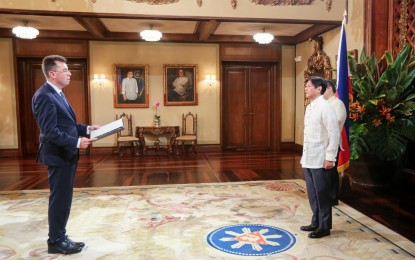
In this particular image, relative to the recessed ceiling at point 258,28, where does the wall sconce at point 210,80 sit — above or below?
below

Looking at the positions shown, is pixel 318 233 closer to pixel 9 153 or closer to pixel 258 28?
pixel 258 28

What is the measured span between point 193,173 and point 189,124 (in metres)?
2.86

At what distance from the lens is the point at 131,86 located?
325 inches

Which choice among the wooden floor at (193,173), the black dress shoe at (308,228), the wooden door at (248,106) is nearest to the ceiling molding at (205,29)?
the wooden door at (248,106)

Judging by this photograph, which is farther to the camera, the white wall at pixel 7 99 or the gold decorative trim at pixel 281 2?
the white wall at pixel 7 99

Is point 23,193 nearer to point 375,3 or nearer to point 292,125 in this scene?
point 375,3

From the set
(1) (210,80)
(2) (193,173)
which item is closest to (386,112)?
(2) (193,173)

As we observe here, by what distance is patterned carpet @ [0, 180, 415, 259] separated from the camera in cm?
266

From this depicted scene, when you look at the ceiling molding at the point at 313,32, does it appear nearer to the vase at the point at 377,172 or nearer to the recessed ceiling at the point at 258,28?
the recessed ceiling at the point at 258,28

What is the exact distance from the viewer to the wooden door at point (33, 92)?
8.10 metres

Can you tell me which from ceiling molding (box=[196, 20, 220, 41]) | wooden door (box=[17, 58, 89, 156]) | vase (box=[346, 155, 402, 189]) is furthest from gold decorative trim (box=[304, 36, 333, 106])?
wooden door (box=[17, 58, 89, 156])

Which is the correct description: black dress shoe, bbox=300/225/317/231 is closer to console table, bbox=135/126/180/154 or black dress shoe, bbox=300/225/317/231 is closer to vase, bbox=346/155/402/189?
vase, bbox=346/155/402/189

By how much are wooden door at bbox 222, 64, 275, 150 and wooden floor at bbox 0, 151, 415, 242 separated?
2.93ft

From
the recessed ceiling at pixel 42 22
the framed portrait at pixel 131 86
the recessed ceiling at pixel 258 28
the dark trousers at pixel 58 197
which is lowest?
the dark trousers at pixel 58 197
